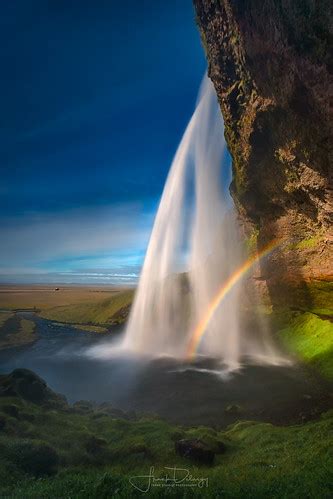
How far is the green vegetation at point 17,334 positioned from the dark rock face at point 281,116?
38269 mm

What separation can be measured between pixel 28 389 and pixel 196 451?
519 inches

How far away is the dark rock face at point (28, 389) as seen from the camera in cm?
2092

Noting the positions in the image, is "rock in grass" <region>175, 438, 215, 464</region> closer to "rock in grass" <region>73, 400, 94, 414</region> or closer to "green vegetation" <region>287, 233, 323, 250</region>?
"rock in grass" <region>73, 400, 94, 414</region>

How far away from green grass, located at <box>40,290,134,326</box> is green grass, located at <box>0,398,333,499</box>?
48.4m

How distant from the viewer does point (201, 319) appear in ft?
167

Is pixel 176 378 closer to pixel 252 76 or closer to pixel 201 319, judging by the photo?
pixel 201 319

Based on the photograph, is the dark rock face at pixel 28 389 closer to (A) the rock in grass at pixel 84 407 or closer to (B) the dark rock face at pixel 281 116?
(A) the rock in grass at pixel 84 407

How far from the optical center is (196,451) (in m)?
13.8

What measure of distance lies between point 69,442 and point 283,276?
29992 millimetres

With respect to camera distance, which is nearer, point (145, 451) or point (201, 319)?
point (145, 451)

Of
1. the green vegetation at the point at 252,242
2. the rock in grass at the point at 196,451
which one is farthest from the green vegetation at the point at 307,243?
the rock in grass at the point at 196,451

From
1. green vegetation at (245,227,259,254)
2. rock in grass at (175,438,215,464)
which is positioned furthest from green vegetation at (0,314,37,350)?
rock in grass at (175,438,215,464)

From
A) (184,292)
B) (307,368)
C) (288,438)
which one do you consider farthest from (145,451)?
(184,292)

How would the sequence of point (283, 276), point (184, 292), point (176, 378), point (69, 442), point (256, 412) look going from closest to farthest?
1. point (69, 442)
2. point (256, 412)
3. point (176, 378)
4. point (283, 276)
5. point (184, 292)
